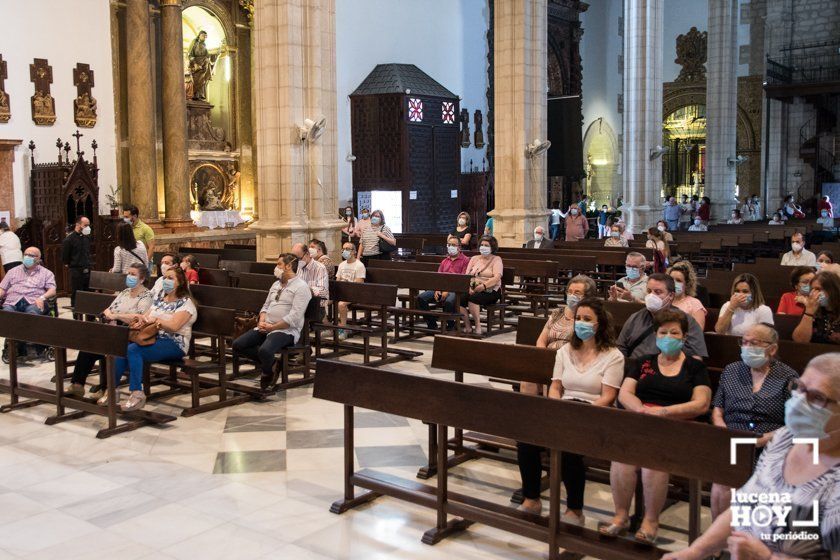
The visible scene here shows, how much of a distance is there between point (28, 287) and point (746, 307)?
8002mm

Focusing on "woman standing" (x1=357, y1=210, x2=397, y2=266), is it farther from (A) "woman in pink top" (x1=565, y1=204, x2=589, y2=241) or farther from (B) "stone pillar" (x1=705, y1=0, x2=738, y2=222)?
(B) "stone pillar" (x1=705, y1=0, x2=738, y2=222)

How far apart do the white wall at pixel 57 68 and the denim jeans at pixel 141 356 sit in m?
10.2

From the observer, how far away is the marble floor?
5.21 m

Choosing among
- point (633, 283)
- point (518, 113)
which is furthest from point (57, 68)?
point (633, 283)

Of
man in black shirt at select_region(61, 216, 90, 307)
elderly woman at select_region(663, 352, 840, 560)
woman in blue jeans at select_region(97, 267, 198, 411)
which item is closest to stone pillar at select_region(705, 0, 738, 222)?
man in black shirt at select_region(61, 216, 90, 307)

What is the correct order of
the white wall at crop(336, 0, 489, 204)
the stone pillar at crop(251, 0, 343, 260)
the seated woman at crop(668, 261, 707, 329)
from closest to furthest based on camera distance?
the seated woman at crop(668, 261, 707, 329) < the stone pillar at crop(251, 0, 343, 260) < the white wall at crop(336, 0, 489, 204)

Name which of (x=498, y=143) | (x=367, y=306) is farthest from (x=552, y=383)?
(x=498, y=143)

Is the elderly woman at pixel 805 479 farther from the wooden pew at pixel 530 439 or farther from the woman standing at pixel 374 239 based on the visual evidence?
the woman standing at pixel 374 239

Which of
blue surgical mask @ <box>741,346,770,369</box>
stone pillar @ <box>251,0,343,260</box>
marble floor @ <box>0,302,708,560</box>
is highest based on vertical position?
stone pillar @ <box>251,0,343,260</box>

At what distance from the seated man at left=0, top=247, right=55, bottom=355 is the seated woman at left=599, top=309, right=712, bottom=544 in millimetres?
7476

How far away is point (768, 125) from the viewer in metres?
31.8

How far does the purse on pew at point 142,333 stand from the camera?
800 cm

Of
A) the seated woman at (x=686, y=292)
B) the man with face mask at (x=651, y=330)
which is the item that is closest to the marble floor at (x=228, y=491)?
the man with face mask at (x=651, y=330)

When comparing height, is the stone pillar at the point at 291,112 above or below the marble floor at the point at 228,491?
above
